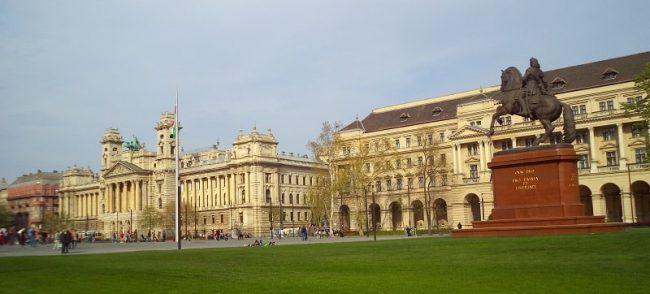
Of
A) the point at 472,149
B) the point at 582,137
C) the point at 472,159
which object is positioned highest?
the point at 582,137

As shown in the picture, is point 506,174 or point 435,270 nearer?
point 435,270

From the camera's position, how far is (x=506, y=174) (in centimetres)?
3381

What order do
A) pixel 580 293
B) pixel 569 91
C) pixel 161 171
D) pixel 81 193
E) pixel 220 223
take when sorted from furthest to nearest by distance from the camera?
pixel 81 193
pixel 161 171
pixel 220 223
pixel 569 91
pixel 580 293

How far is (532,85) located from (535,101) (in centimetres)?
93

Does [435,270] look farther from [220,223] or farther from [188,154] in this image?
[188,154]

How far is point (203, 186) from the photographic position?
14912 cm

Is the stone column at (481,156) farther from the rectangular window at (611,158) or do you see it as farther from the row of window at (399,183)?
the rectangular window at (611,158)

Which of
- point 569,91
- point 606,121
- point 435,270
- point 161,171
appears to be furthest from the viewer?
point 161,171

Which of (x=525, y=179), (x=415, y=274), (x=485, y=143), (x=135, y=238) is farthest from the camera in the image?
(x=135, y=238)

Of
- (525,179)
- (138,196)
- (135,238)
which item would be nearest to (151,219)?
(138,196)

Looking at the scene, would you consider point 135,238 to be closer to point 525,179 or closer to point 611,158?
point 611,158

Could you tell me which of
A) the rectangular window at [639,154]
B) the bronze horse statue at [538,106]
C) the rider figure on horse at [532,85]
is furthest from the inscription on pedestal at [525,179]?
the rectangular window at [639,154]

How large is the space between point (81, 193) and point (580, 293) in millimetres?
194780

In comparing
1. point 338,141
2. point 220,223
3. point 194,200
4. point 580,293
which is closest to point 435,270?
point 580,293
